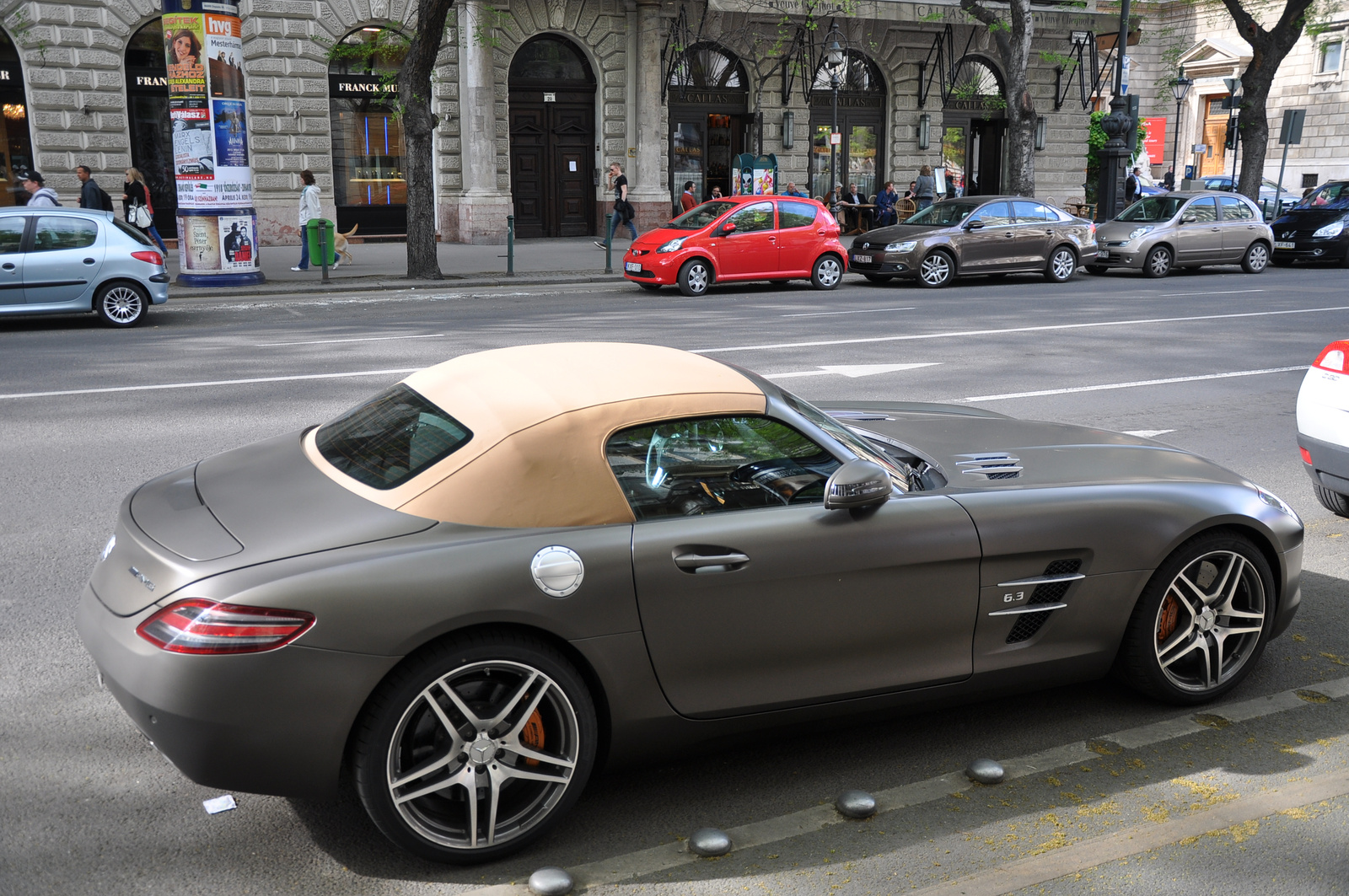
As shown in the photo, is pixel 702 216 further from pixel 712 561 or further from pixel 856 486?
pixel 712 561

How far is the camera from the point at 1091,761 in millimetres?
3846

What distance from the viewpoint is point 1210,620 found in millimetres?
4207

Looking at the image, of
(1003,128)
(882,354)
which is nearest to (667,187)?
(1003,128)

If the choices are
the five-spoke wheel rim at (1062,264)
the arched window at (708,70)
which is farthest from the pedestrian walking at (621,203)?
the five-spoke wheel rim at (1062,264)

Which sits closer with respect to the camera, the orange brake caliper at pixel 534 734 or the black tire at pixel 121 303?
the orange brake caliper at pixel 534 734

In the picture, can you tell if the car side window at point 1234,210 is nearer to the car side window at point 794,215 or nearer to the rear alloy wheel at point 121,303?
the car side window at point 794,215

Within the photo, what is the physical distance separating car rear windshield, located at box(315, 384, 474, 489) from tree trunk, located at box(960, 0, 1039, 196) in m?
24.1

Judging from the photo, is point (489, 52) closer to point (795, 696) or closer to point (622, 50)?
point (622, 50)

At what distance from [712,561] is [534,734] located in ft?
2.29

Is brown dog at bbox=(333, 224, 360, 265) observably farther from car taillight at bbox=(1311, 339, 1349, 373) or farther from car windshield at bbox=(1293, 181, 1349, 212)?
car windshield at bbox=(1293, 181, 1349, 212)

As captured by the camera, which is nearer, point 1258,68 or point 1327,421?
point 1327,421


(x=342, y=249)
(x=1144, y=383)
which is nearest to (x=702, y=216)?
(x=342, y=249)

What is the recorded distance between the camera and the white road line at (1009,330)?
41.3 feet

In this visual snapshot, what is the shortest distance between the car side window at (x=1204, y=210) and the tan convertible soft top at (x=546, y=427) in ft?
70.8
